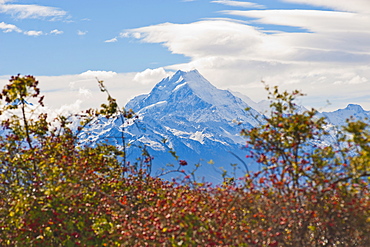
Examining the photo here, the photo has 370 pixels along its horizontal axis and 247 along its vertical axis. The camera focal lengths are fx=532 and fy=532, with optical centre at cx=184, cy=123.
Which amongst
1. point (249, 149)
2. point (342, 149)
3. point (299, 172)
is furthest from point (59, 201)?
point (342, 149)

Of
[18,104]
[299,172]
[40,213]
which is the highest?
[18,104]

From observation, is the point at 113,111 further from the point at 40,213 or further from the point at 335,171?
the point at 335,171

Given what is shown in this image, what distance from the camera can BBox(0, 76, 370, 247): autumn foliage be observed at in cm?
944

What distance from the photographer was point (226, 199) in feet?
34.3

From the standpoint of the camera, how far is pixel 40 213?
1152cm

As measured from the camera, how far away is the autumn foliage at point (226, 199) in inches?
372

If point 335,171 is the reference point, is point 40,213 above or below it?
below

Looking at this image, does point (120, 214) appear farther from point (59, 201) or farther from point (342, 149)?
point (342, 149)

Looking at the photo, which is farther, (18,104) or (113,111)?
(113,111)

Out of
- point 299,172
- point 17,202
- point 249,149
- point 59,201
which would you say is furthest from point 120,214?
point 299,172

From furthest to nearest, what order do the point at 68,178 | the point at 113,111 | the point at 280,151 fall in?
the point at 113,111
the point at 68,178
the point at 280,151

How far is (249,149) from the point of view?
10.5m

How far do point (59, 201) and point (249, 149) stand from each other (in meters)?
4.35

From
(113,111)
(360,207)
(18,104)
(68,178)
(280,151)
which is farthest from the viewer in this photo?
(113,111)
